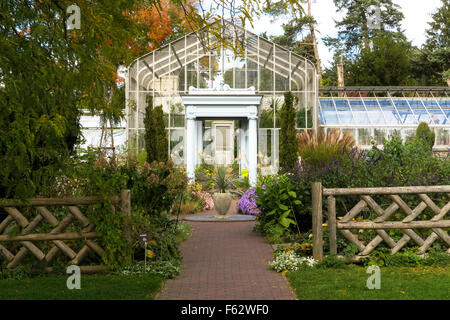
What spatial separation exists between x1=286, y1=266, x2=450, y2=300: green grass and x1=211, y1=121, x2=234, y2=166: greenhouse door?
16916 millimetres

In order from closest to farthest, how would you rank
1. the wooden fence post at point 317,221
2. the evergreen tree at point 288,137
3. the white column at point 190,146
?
the wooden fence post at point 317,221 < the evergreen tree at point 288,137 < the white column at point 190,146

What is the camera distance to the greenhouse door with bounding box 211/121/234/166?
24.4 meters

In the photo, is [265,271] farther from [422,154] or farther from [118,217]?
[422,154]

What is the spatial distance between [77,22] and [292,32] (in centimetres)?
3372

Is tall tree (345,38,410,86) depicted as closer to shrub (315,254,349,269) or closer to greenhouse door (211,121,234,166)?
greenhouse door (211,121,234,166)

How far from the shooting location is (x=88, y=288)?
6363 mm

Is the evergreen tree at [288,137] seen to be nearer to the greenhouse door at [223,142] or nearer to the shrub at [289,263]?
the greenhouse door at [223,142]

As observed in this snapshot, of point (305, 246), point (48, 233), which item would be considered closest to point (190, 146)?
point (305, 246)

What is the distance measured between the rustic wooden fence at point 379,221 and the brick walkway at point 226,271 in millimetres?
1038

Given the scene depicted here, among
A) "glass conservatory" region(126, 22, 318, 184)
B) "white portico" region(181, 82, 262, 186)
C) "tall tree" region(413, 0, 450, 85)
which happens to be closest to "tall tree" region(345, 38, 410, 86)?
"tall tree" region(413, 0, 450, 85)

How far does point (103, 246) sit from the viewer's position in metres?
7.52

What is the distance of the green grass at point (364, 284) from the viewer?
5938mm

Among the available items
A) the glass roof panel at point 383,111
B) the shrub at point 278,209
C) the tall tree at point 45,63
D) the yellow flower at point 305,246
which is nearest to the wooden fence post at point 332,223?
the yellow flower at point 305,246
